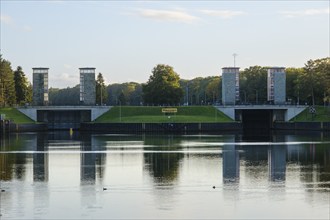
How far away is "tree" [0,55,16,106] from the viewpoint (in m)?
133

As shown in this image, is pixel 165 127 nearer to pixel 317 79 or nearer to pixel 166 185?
pixel 317 79

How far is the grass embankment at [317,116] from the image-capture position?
123 m

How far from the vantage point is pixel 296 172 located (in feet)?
148

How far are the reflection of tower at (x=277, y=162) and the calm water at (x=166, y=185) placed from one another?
69 millimetres

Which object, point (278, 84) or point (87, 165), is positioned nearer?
point (87, 165)

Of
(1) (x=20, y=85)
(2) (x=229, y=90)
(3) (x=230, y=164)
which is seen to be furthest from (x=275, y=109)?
(3) (x=230, y=164)

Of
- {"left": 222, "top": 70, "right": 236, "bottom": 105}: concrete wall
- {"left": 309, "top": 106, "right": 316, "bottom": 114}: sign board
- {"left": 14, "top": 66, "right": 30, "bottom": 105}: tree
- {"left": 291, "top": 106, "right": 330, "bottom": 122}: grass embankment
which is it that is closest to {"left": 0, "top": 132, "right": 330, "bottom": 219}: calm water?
{"left": 291, "top": 106, "right": 330, "bottom": 122}: grass embankment

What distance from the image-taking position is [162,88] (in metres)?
150

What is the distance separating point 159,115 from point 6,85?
32730 mm

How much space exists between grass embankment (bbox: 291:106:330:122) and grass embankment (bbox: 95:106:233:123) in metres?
13.5

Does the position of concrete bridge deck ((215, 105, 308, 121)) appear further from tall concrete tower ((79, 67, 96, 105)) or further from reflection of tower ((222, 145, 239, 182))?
reflection of tower ((222, 145, 239, 182))

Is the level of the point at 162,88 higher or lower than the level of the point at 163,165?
higher

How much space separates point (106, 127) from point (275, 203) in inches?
3411

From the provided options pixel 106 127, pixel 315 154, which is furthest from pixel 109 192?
pixel 106 127
